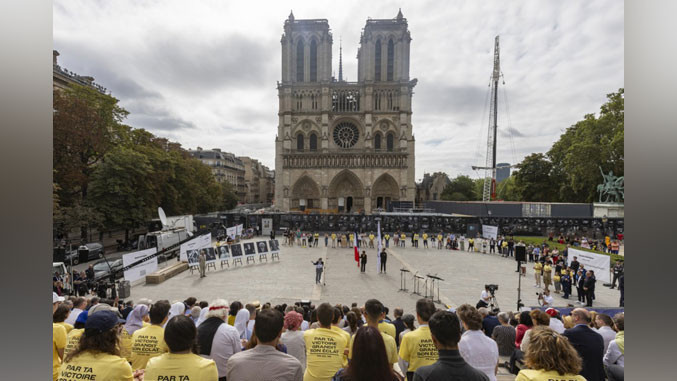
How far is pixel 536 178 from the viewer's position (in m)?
43.8

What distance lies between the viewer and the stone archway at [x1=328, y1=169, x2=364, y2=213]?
160ft

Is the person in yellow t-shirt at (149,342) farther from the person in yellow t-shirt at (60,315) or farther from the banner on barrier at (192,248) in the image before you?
the banner on barrier at (192,248)

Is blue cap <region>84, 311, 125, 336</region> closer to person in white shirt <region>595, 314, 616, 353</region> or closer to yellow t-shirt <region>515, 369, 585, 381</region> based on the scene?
yellow t-shirt <region>515, 369, 585, 381</region>

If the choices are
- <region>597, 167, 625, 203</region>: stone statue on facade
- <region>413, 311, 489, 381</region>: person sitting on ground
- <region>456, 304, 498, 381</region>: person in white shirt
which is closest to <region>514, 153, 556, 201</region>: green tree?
<region>597, 167, 625, 203</region>: stone statue on facade

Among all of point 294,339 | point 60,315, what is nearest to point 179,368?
point 294,339

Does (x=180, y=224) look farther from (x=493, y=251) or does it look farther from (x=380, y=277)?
(x=493, y=251)

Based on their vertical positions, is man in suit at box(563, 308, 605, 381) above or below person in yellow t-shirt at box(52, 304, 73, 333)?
below

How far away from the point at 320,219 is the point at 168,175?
1481 centimetres

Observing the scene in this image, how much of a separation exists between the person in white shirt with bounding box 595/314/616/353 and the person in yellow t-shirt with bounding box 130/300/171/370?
20.1ft

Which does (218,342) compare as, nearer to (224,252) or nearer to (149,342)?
(149,342)

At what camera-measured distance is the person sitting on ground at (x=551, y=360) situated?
6.97ft

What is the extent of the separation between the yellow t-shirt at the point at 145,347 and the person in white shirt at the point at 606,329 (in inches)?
241

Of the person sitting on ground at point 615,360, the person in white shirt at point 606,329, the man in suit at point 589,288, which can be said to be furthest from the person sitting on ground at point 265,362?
the man in suit at point 589,288
